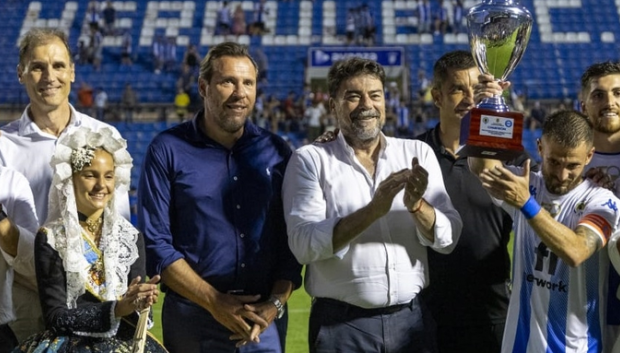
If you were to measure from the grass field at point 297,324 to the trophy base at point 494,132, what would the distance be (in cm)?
402

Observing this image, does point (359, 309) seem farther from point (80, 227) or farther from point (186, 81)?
point (186, 81)

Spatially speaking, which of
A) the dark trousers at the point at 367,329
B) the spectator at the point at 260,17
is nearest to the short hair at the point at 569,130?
the dark trousers at the point at 367,329

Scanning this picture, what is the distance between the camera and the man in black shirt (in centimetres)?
428

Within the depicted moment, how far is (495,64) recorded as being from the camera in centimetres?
382

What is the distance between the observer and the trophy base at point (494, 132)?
11.5 feet

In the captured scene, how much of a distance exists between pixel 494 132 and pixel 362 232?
1.97ft

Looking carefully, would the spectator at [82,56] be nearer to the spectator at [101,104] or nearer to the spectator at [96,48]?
the spectator at [96,48]

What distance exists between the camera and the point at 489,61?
12.6ft

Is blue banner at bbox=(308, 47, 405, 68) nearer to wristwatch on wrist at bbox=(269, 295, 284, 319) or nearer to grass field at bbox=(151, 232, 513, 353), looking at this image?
grass field at bbox=(151, 232, 513, 353)

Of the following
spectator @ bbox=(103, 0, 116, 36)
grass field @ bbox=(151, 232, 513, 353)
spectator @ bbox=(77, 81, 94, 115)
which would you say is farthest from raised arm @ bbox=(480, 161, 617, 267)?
spectator @ bbox=(103, 0, 116, 36)

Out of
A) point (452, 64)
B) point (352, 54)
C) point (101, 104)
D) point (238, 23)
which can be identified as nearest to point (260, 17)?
point (238, 23)

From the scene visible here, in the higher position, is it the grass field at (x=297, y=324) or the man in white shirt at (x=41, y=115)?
the man in white shirt at (x=41, y=115)

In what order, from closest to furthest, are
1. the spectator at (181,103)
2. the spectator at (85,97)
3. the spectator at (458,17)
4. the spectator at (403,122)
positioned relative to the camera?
the spectator at (403,122) < the spectator at (181,103) < the spectator at (85,97) < the spectator at (458,17)

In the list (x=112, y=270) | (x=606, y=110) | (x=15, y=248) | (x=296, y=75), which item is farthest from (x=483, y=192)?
(x=296, y=75)
